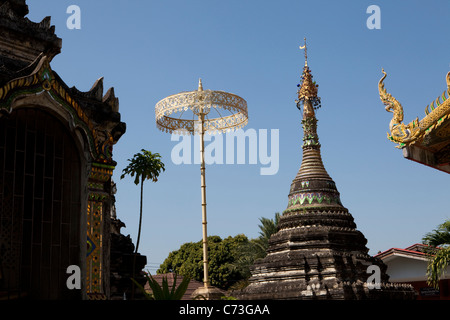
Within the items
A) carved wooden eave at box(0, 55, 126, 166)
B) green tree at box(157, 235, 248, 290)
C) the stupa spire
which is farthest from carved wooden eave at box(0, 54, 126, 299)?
green tree at box(157, 235, 248, 290)

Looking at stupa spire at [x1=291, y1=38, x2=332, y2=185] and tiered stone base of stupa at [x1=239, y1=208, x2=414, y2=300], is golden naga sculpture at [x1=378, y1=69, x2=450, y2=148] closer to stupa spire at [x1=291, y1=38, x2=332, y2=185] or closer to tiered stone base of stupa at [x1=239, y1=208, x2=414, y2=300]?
tiered stone base of stupa at [x1=239, y1=208, x2=414, y2=300]

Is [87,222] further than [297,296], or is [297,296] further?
[297,296]

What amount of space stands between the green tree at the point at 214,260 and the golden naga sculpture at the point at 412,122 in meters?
35.8

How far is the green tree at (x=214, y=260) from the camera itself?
49.4 m

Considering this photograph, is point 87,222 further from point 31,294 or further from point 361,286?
point 361,286

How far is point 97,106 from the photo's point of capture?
9992 mm

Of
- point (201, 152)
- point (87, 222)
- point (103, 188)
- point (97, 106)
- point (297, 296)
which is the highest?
point (201, 152)

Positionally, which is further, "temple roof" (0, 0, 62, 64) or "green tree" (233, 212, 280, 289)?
"green tree" (233, 212, 280, 289)

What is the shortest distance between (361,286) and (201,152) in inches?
353

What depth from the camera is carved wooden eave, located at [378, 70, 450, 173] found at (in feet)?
38.7

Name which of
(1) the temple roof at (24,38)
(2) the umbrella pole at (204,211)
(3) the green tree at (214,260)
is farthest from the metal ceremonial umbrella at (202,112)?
(3) the green tree at (214,260)
